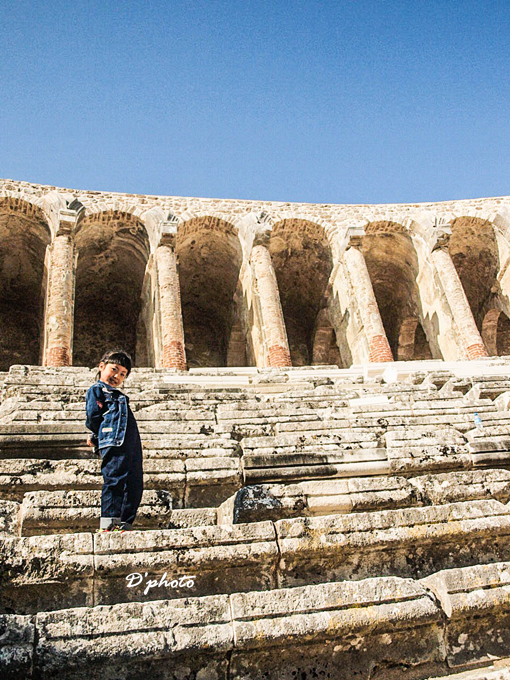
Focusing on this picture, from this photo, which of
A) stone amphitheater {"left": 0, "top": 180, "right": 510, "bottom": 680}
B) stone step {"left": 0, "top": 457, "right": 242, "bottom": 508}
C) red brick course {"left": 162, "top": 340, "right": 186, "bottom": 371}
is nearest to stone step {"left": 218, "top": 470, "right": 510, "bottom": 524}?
stone amphitheater {"left": 0, "top": 180, "right": 510, "bottom": 680}

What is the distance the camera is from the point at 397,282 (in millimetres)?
19609

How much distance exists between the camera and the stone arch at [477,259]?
17.8m

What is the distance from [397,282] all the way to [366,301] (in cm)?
455

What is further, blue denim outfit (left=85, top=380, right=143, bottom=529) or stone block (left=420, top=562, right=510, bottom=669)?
blue denim outfit (left=85, top=380, right=143, bottom=529)

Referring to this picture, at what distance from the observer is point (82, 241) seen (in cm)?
1633

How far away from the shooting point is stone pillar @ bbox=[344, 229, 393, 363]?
581 inches

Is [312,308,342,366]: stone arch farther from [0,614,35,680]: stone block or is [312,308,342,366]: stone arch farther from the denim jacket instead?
[0,614,35,680]: stone block

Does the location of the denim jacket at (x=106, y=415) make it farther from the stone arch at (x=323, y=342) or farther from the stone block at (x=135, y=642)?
the stone arch at (x=323, y=342)

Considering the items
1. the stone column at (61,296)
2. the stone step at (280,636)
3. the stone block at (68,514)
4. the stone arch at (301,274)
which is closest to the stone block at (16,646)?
the stone step at (280,636)

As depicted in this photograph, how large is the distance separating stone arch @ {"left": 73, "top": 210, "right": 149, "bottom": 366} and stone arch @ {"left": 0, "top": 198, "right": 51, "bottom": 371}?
1229 millimetres

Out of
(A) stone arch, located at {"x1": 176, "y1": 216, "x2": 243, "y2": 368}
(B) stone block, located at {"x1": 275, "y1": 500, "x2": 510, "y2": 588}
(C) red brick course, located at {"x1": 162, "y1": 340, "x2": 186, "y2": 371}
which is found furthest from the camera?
(A) stone arch, located at {"x1": 176, "y1": 216, "x2": 243, "y2": 368}

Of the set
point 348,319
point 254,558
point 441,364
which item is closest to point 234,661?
point 254,558

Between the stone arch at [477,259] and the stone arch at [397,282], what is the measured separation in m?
1.70

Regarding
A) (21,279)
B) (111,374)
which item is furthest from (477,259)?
(111,374)
